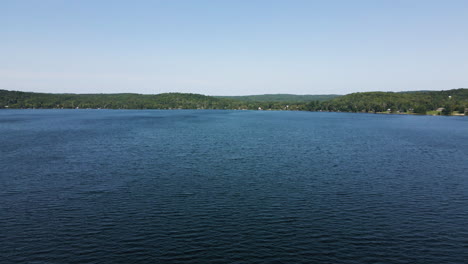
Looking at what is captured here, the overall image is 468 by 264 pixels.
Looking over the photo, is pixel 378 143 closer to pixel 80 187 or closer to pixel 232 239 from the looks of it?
pixel 232 239

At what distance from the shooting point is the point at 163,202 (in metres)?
42.3

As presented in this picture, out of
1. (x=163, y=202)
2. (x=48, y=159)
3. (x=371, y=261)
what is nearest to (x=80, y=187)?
(x=163, y=202)

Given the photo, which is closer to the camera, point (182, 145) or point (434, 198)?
point (434, 198)

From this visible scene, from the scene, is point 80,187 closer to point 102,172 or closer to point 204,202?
point 102,172

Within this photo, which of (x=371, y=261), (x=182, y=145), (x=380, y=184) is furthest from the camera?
(x=182, y=145)

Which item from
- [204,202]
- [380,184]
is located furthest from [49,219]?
[380,184]

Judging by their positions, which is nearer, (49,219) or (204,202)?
(49,219)

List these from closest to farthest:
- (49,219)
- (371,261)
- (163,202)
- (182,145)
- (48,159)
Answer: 1. (371,261)
2. (49,219)
3. (163,202)
4. (48,159)
5. (182,145)

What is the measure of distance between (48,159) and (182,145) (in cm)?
3707

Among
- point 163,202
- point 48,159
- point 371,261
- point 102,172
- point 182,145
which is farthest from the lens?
point 182,145

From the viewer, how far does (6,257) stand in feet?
91.1

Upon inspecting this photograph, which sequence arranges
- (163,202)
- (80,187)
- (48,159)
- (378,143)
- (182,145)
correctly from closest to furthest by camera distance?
(163,202), (80,187), (48,159), (182,145), (378,143)

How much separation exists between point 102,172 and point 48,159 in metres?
21.9

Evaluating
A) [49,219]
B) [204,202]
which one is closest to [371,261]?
[204,202]
